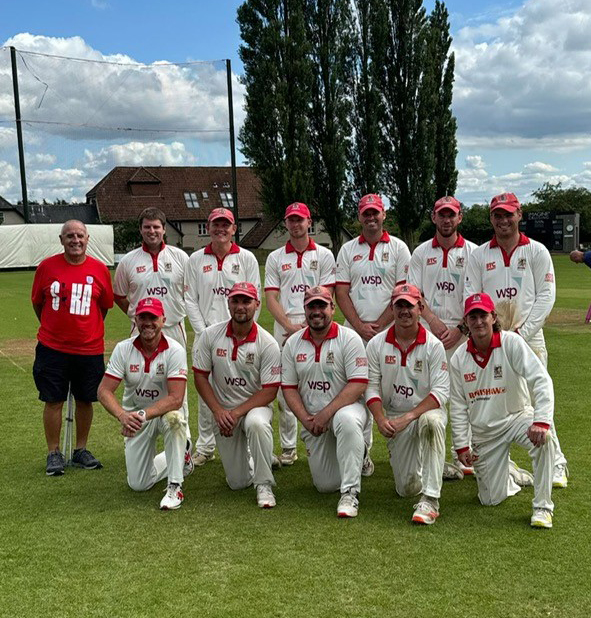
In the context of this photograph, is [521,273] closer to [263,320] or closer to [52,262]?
[52,262]

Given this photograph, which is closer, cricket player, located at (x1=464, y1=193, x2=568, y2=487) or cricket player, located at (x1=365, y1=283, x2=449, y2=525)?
cricket player, located at (x1=365, y1=283, x2=449, y2=525)

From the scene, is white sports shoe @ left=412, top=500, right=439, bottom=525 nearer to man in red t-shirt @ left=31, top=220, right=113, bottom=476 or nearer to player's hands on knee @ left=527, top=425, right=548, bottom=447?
player's hands on knee @ left=527, top=425, right=548, bottom=447

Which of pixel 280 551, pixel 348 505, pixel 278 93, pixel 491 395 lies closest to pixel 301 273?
pixel 491 395

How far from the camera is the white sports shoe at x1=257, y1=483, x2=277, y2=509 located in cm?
479

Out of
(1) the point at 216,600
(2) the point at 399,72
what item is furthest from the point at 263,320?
Result: (2) the point at 399,72

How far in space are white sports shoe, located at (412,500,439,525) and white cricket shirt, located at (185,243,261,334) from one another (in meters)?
2.32

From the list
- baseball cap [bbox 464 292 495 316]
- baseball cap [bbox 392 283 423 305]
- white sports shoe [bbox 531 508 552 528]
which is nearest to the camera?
white sports shoe [bbox 531 508 552 528]

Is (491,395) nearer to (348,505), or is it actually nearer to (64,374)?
(348,505)

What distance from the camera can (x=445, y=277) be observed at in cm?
555

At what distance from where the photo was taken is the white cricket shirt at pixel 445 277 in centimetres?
553

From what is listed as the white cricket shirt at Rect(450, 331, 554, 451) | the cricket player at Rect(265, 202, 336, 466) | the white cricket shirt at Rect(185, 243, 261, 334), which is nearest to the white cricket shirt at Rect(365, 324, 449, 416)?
the white cricket shirt at Rect(450, 331, 554, 451)

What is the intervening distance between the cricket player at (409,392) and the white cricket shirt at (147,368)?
138cm

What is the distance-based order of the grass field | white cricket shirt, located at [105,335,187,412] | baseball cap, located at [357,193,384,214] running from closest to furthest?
the grass field
white cricket shirt, located at [105,335,187,412]
baseball cap, located at [357,193,384,214]

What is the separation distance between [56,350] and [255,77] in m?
26.7
